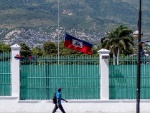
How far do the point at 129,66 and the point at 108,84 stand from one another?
1.46 meters

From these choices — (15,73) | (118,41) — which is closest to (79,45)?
(15,73)

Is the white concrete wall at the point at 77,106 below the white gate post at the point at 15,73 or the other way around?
below

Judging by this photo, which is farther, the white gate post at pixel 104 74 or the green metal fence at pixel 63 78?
the green metal fence at pixel 63 78

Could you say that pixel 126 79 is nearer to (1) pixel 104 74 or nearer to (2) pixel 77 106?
(1) pixel 104 74

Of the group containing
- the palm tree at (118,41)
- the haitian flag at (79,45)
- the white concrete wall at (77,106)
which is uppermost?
the palm tree at (118,41)

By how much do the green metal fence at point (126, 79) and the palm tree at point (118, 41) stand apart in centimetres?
5122

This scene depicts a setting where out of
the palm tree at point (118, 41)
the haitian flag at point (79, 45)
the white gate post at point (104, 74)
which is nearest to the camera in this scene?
the white gate post at point (104, 74)

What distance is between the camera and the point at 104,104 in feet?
85.9

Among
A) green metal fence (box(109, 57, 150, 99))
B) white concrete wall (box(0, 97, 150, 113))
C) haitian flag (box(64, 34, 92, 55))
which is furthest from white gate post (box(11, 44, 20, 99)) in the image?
green metal fence (box(109, 57, 150, 99))

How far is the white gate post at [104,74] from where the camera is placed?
26062 mm

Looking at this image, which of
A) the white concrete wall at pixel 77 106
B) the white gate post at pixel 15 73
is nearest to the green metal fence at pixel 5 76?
the white gate post at pixel 15 73

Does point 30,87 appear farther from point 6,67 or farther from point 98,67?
point 98,67

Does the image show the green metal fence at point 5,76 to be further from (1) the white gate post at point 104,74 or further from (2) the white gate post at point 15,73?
(1) the white gate post at point 104,74

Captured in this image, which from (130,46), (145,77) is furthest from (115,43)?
(145,77)
